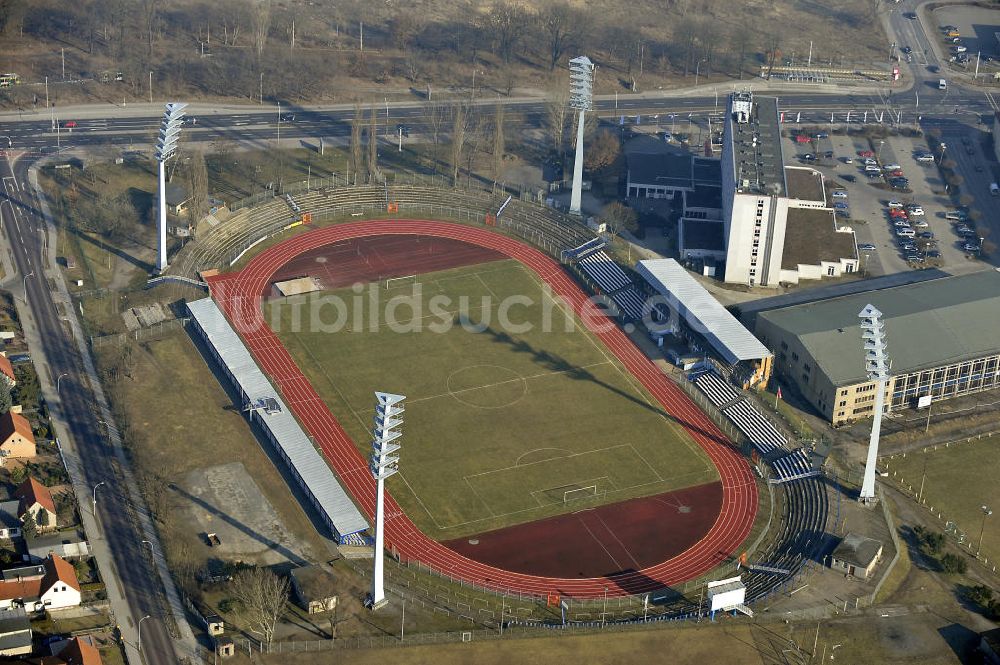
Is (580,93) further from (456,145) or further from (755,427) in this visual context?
(755,427)

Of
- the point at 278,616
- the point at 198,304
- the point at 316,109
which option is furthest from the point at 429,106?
the point at 278,616

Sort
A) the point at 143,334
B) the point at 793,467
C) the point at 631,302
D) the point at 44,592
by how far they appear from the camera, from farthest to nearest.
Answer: the point at 631,302
the point at 143,334
the point at 793,467
the point at 44,592

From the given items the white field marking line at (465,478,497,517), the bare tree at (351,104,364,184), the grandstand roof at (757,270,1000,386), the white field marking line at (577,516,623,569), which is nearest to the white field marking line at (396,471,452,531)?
the white field marking line at (465,478,497,517)

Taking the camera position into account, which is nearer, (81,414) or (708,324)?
(81,414)

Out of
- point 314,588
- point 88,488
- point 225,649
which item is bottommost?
point 225,649

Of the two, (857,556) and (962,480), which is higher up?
(962,480)

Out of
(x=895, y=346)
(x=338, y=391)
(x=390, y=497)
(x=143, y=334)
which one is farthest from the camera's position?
(x=143, y=334)

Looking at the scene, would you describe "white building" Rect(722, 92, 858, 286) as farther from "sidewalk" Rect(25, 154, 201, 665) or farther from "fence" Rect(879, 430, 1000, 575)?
"sidewalk" Rect(25, 154, 201, 665)

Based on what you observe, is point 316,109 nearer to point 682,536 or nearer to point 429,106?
point 429,106

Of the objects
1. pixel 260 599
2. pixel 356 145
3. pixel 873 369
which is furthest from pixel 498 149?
pixel 260 599
